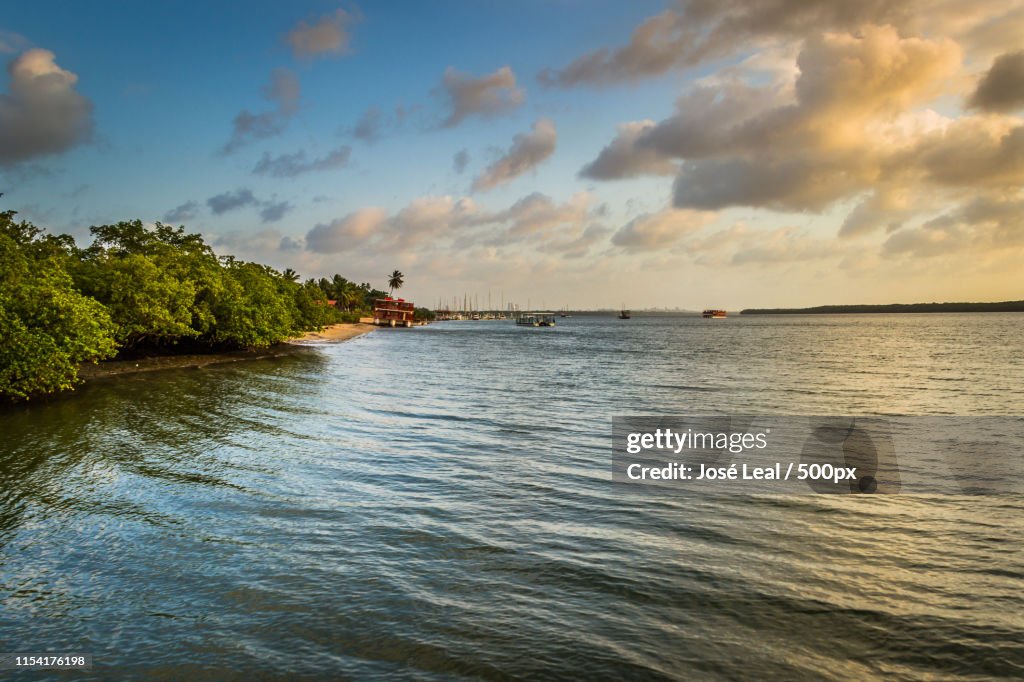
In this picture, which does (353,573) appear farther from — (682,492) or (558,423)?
(558,423)

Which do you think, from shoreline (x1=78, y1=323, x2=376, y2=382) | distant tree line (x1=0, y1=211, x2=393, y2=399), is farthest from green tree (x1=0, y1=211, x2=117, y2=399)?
shoreline (x1=78, y1=323, x2=376, y2=382)

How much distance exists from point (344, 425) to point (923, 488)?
22.2 meters

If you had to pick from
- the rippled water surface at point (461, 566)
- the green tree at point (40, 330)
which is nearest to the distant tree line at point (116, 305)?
the green tree at point (40, 330)

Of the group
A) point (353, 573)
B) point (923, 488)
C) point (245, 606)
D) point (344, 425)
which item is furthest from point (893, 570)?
point (344, 425)

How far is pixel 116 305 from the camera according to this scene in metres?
46.9

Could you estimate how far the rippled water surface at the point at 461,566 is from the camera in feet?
28.2

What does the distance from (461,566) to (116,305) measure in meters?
47.0

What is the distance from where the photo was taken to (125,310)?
155ft

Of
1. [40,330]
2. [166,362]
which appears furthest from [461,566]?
[166,362]

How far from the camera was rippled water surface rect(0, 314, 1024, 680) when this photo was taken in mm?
8602

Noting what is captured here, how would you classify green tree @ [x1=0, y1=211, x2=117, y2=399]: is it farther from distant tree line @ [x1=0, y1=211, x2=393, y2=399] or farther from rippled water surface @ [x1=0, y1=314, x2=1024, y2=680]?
rippled water surface @ [x1=0, y1=314, x2=1024, y2=680]

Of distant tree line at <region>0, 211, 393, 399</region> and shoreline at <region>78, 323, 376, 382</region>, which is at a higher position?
distant tree line at <region>0, 211, 393, 399</region>

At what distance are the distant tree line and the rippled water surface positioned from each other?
9031 millimetres

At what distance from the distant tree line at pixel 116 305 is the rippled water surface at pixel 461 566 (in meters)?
9.03
